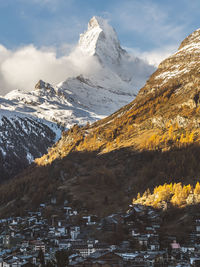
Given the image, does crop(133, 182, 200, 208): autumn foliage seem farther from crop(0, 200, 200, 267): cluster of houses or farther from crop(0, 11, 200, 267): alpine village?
crop(0, 200, 200, 267): cluster of houses

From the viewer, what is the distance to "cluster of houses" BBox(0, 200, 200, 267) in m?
82.1

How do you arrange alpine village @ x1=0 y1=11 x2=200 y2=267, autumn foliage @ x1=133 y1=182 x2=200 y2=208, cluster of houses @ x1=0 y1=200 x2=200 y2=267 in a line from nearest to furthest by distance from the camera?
cluster of houses @ x1=0 y1=200 x2=200 y2=267
alpine village @ x1=0 y1=11 x2=200 y2=267
autumn foliage @ x1=133 y1=182 x2=200 y2=208

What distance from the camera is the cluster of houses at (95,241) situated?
82125 mm

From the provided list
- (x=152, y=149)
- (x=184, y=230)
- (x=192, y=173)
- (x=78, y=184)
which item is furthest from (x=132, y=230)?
(x=152, y=149)

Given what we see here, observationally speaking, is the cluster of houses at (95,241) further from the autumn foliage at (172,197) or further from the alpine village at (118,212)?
the autumn foliage at (172,197)

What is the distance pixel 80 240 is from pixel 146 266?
27493 millimetres

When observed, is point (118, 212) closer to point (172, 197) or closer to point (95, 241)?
point (172, 197)

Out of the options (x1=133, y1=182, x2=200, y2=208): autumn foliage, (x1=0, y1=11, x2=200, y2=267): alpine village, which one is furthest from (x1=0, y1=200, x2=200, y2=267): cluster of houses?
(x1=133, y1=182, x2=200, y2=208): autumn foliage

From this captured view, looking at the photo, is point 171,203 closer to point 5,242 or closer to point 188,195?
point 188,195

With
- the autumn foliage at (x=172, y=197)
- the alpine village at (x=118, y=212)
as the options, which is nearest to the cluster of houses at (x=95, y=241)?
the alpine village at (x=118, y=212)

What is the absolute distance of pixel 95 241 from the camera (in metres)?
98.8

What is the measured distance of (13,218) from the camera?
144500 millimetres

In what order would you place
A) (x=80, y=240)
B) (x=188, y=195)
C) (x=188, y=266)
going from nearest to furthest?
1. (x=188, y=266)
2. (x=80, y=240)
3. (x=188, y=195)

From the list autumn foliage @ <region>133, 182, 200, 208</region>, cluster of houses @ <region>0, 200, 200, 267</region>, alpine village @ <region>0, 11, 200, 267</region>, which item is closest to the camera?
cluster of houses @ <region>0, 200, 200, 267</region>
